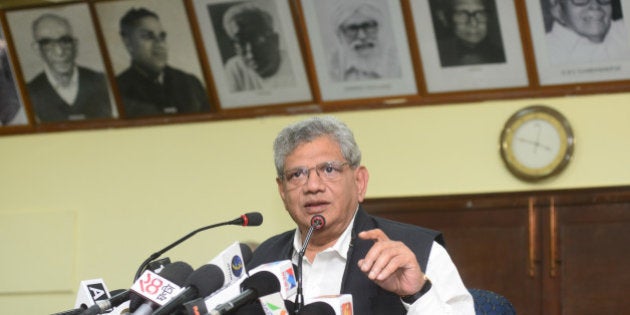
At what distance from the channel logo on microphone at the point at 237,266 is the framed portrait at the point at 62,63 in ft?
17.8

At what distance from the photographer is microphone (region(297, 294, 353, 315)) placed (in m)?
3.16

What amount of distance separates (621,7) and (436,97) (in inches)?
55.2

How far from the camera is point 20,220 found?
9094mm

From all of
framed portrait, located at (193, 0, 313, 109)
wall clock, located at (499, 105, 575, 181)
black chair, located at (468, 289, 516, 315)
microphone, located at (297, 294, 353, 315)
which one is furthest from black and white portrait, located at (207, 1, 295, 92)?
microphone, located at (297, 294, 353, 315)

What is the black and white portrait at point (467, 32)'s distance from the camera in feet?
24.2

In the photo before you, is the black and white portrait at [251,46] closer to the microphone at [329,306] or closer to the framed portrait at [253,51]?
the framed portrait at [253,51]

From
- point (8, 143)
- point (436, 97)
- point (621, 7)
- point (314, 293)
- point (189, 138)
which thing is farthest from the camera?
point (8, 143)

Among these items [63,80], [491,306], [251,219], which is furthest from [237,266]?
[63,80]

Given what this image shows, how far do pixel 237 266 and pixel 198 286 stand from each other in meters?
0.41

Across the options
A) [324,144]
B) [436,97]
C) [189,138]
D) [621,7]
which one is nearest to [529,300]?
[436,97]

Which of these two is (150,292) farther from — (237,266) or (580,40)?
(580,40)

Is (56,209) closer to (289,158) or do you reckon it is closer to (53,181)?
(53,181)

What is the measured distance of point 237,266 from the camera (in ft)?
11.7

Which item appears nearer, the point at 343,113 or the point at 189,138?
the point at 343,113
